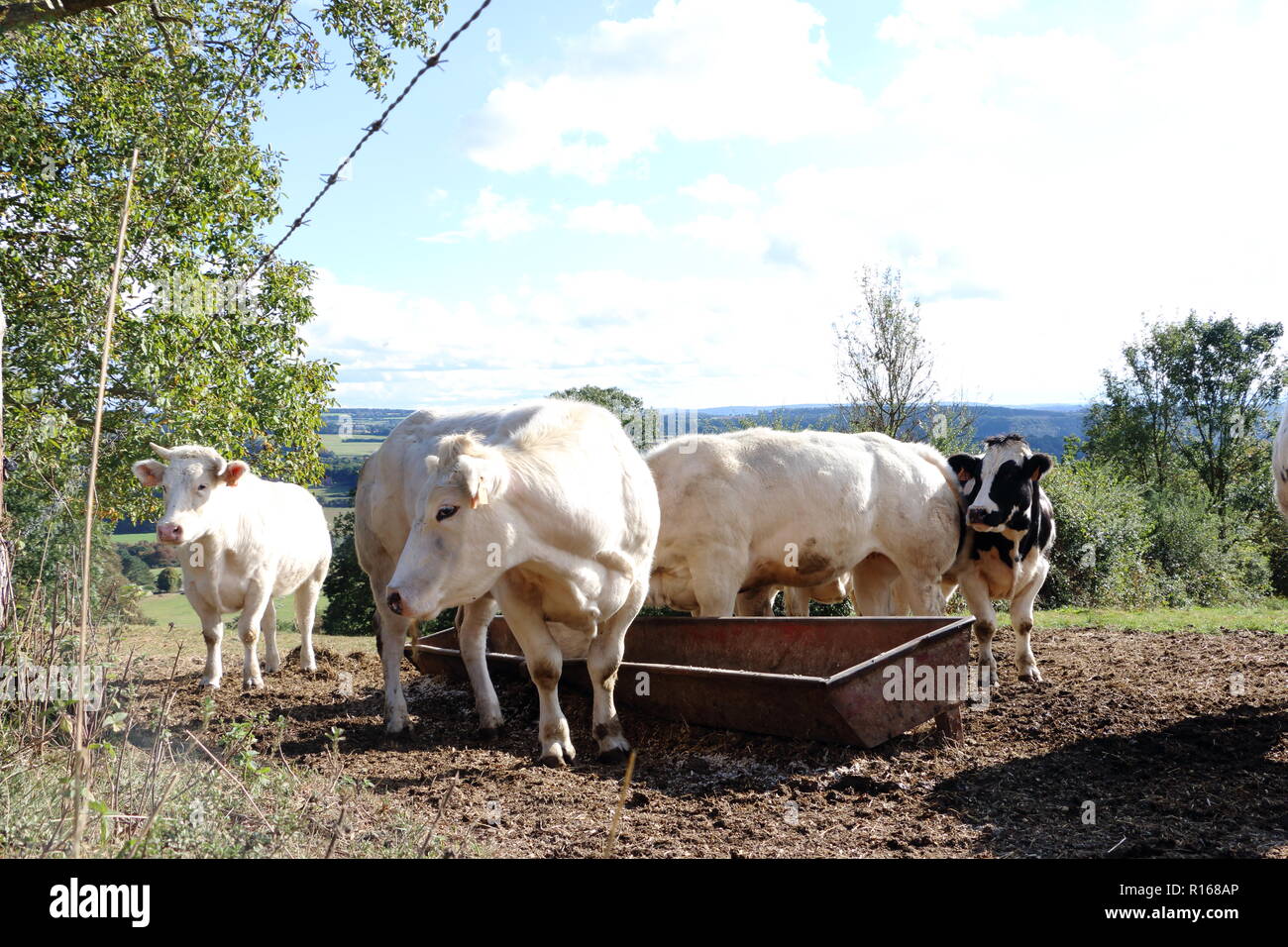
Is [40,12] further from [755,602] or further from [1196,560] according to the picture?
[1196,560]

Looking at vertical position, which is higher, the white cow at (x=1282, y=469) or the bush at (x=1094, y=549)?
the white cow at (x=1282, y=469)

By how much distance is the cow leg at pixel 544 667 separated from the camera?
5.98m

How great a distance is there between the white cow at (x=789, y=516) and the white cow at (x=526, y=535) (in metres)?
1.28

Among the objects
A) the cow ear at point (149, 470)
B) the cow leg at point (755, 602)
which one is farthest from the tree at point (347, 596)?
the cow leg at point (755, 602)

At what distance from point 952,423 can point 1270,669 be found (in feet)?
43.8

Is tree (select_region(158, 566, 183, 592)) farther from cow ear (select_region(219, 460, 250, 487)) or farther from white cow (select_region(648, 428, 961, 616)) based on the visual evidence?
white cow (select_region(648, 428, 961, 616))

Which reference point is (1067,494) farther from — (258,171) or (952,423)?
(258,171)

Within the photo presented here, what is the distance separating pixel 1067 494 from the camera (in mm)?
20219

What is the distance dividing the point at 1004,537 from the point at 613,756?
439 cm

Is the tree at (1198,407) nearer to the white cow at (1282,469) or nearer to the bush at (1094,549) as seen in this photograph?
the bush at (1094,549)

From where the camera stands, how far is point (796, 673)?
24.2 ft

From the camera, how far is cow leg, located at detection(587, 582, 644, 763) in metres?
6.13

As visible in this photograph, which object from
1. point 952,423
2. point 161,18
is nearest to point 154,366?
point 161,18

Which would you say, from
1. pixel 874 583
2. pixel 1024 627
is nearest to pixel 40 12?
pixel 874 583
